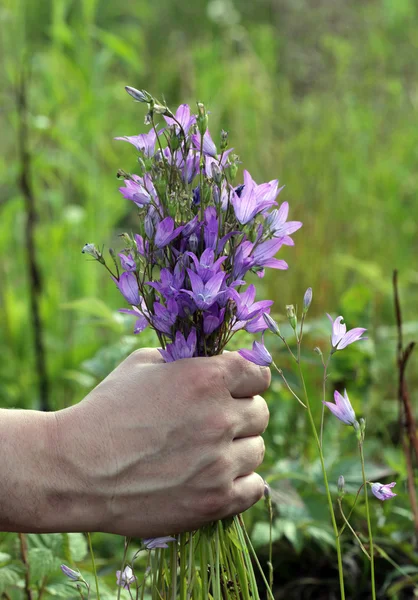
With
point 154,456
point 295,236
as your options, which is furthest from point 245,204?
point 295,236

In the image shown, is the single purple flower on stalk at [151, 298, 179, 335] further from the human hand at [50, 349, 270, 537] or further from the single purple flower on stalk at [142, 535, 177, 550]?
the single purple flower on stalk at [142, 535, 177, 550]

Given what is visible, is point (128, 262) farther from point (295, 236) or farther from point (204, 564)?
point (295, 236)

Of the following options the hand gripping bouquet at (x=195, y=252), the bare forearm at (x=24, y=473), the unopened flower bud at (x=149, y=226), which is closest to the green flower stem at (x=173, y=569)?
the hand gripping bouquet at (x=195, y=252)

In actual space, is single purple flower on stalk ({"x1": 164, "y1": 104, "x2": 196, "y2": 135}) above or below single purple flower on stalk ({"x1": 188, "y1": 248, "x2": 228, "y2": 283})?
above

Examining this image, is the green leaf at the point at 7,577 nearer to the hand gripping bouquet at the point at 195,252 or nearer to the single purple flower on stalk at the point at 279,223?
the hand gripping bouquet at the point at 195,252

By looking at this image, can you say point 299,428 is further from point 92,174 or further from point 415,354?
point 92,174

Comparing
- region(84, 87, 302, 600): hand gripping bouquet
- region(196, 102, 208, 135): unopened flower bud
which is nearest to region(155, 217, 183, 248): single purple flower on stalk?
region(84, 87, 302, 600): hand gripping bouquet

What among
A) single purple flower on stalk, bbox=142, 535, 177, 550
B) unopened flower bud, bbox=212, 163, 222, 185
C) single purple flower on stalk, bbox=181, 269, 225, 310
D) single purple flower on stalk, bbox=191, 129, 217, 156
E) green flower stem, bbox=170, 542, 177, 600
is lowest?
green flower stem, bbox=170, 542, 177, 600
